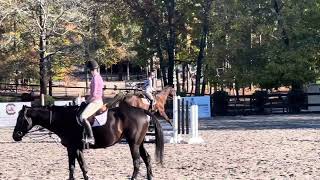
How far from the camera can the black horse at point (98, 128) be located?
10.9 metres

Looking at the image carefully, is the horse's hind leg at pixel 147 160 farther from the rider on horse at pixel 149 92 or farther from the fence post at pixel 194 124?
the rider on horse at pixel 149 92

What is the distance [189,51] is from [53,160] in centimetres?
3199

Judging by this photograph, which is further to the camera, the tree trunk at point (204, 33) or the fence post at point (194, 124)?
the tree trunk at point (204, 33)

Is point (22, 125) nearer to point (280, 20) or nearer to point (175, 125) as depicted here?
point (175, 125)

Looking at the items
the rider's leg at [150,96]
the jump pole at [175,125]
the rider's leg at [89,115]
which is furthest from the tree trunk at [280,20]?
the rider's leg at [89,115]

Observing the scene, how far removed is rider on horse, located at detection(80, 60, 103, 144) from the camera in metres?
10.7

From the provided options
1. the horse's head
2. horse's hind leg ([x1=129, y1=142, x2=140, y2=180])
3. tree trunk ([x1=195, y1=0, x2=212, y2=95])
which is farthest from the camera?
tree trunk ([x1=195, y1=0, x2=212, y2=95])

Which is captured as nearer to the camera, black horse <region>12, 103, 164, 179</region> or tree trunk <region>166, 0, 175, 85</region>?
black horse <region>12, 103, 164, 179</region>

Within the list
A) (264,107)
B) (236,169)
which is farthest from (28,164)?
(264,107)

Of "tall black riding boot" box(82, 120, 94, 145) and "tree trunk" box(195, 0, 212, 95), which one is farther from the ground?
"tree trunk" box(195, 0, 212, 95)

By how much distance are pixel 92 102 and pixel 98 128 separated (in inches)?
19.6

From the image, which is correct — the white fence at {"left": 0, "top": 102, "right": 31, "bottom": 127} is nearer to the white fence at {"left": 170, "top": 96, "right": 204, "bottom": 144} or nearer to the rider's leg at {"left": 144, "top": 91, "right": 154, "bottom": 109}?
the rider's leg at {"left": 144, "top": 91, "right": 154, "bottom": 109}

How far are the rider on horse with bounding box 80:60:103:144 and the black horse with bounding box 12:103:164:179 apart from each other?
195mm

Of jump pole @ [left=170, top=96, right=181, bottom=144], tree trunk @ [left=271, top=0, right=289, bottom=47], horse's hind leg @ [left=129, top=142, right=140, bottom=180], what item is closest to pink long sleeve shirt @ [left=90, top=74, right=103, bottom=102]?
horse's hind leg @ [left=129, top=142, right=140, bottom=180]
